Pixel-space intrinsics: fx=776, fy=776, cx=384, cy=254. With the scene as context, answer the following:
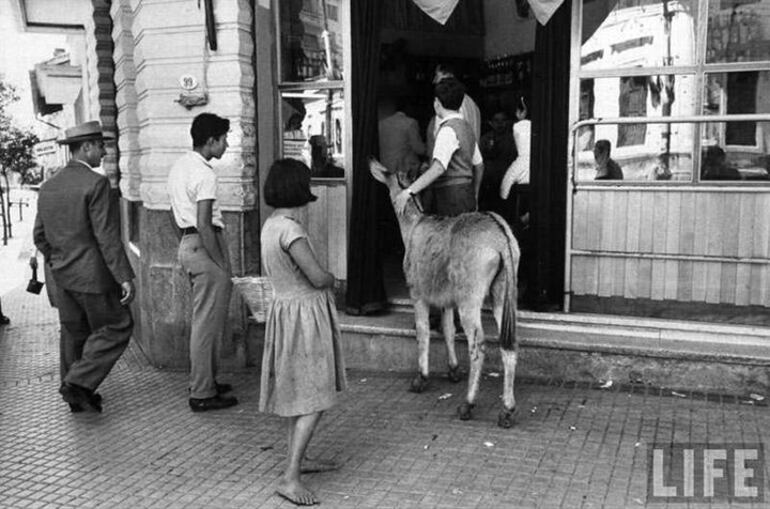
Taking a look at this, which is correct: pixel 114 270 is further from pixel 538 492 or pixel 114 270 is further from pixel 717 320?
pixel 717 320

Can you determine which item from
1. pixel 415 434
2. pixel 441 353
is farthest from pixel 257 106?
pixel 415 434

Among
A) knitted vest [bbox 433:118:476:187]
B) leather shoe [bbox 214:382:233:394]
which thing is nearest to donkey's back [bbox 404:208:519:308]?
knitted vest [bbox 433:118:476:187]

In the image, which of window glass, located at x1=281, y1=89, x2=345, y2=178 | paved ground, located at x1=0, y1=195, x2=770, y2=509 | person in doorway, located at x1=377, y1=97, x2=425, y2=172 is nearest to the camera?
paved ground, located at x1=0, y1=195, x2=770, y2=509

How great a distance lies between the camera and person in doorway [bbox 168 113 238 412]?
5.66 metres

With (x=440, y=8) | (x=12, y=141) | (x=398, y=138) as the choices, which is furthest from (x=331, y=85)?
(x=12, y=141)

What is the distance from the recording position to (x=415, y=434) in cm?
522

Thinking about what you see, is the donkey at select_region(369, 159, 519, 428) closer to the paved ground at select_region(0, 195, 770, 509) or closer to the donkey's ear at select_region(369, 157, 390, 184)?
the donkey's ear at select_region(369, 157, 390, 184)

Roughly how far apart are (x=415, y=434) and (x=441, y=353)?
52.8 inches

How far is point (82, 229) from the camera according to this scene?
18.6ft

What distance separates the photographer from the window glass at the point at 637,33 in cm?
620

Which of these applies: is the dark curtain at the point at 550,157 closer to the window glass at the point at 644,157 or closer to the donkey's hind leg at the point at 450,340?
the window glass at the point at 644,157

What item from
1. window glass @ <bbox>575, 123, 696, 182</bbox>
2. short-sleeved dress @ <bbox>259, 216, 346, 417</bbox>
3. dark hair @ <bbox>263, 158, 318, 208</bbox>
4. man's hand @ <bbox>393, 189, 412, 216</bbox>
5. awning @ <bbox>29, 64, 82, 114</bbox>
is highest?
awning @ <bbox>29, 64, 82, 114</bbox>

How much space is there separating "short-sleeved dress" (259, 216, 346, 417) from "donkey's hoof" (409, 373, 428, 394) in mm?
1966

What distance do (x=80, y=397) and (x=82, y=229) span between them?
1.30 meters
